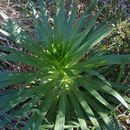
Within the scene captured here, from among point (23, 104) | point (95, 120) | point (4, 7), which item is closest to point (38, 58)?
point (23, 104)

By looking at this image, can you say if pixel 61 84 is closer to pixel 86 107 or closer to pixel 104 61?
pixel 86 107

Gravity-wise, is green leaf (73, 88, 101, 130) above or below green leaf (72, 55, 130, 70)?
below

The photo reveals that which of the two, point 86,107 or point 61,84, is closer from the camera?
point 86,107

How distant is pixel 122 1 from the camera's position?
3521mm

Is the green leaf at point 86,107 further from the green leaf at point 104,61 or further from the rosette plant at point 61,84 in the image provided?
the green leaf at point 104,61

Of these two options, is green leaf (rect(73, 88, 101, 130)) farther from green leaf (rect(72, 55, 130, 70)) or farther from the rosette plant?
green leaf (rect(72, 55, 130, 70))

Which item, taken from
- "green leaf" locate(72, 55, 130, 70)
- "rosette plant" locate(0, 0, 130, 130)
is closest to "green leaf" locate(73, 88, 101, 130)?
"rosette plant" locate(0, 0, 130, 130)

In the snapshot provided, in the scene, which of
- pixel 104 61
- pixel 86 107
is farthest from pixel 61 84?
pixel 104 61

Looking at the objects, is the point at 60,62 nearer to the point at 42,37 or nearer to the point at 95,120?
the point at 42,37

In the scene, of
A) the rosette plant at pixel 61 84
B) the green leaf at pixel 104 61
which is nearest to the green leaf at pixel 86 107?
the rosette plant at pixel 61 84

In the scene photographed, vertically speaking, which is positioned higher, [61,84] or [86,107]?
[61,84]

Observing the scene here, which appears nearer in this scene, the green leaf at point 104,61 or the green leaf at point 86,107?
the green leaf at point 86,107

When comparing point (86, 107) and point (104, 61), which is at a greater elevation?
point (104, 61)

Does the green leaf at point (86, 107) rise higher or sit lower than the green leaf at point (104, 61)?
lower
